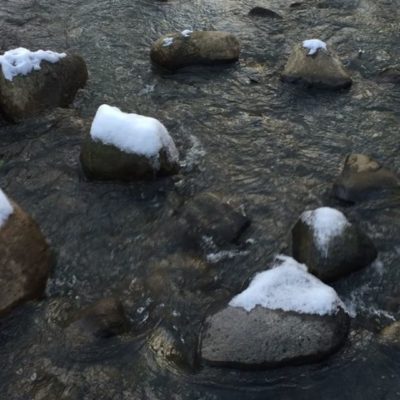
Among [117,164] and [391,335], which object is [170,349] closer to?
[391,335]

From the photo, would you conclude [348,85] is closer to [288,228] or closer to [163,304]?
[288,228]

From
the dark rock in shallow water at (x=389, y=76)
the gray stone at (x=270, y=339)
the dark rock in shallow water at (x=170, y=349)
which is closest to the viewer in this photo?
the gray stone at (x=270, y=339)

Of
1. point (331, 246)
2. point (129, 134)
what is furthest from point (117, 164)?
point (331, 246)

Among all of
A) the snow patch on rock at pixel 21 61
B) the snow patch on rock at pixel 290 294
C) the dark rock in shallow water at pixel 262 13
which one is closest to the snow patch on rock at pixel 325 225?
the snow patch on rock at pixel 290 294

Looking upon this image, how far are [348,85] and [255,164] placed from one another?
72.7 inches

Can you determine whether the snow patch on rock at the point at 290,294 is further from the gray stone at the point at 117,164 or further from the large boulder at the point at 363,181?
the gray stone at the point at 117,164

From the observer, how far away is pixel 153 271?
14.8 feet

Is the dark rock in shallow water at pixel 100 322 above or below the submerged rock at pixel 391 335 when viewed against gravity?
above

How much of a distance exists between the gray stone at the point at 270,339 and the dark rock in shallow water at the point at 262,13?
5.49 meters

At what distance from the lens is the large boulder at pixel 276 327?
3.71 metres

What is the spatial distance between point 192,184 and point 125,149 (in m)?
0.68

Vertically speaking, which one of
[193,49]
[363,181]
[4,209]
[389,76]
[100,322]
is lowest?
[389,76]

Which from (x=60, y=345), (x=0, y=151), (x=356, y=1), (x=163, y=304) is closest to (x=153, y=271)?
(x=163, y=304)

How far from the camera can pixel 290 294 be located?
393cm
